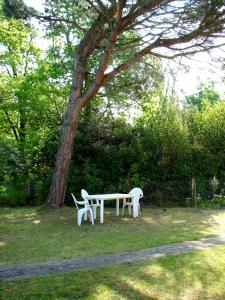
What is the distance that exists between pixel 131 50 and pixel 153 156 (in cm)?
478

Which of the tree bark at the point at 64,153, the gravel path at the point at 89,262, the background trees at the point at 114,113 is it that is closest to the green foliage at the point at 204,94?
the background trees at the point at 114,113

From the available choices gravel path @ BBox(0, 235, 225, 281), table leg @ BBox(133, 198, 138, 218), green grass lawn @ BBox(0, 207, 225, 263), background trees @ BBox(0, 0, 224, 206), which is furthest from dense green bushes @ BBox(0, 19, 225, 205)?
gravel path @ BBox(0, 235, 225, 281)

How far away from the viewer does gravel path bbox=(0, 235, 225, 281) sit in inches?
258

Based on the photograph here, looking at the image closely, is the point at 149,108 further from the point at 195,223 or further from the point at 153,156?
the point at 195,223

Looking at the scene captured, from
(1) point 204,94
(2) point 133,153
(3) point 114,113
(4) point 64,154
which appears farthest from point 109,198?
(1) point 204,94

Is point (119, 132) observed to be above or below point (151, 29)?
below

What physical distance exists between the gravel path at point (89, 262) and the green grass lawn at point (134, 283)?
12.5 inches

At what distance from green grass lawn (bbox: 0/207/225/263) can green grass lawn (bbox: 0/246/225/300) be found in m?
1.42

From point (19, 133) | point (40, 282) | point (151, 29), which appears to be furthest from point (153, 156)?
point (40, 282)

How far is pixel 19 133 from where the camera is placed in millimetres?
26250

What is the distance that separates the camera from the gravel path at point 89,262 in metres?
6.55

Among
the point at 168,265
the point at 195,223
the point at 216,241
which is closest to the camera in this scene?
the point at 168,265

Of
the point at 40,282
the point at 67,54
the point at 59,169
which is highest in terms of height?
the point at 67,54

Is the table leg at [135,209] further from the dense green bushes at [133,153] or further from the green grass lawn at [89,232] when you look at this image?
the dense green bushes at [133,153]
